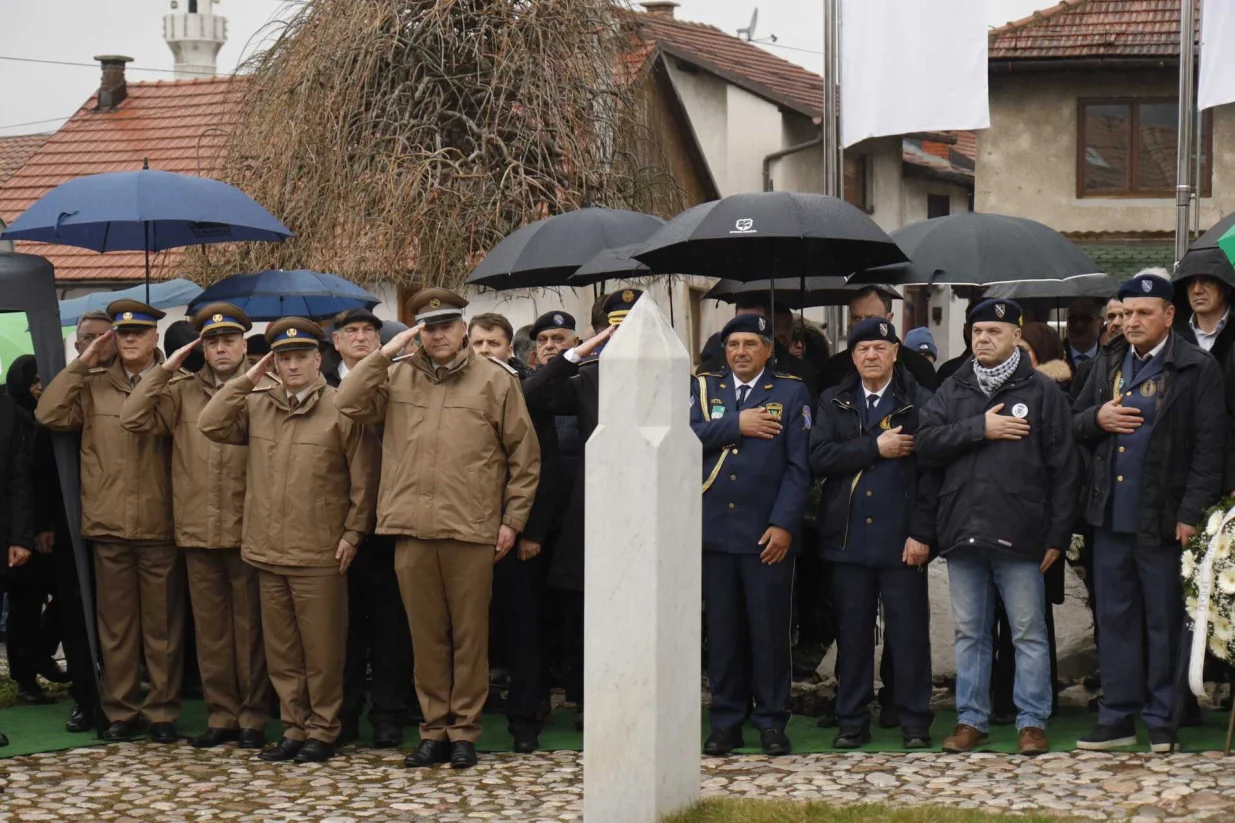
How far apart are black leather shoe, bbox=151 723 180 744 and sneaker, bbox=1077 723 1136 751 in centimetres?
442

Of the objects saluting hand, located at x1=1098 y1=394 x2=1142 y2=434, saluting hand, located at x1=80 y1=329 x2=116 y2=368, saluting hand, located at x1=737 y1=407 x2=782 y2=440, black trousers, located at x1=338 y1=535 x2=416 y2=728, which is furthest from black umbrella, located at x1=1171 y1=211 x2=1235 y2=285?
saluting hand, located at x1=80 y1=329 x2=116 y2=368

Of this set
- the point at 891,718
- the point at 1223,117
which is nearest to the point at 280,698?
the point at 891,718

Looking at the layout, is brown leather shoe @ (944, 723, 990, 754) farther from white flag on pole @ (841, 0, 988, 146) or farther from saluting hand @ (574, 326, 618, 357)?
white flag on pole @ (841, 0, 988, 146)

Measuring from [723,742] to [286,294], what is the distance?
197 inches

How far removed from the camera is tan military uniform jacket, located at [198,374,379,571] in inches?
331

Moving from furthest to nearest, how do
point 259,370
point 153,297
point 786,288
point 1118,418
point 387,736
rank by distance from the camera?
point 153,297
point 786,288
point 387,736
point 259,370
point 1118,418

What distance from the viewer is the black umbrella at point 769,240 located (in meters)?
8.73

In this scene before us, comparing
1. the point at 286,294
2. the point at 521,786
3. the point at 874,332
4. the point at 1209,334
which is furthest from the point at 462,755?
the point at 286,294

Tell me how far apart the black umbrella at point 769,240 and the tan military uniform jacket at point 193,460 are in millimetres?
2377

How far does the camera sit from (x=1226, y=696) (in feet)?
29.9

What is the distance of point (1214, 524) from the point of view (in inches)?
302

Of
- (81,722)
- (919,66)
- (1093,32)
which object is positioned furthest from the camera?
(1093,32)

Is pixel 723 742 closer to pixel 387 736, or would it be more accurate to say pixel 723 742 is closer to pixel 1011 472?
pixel 387 736

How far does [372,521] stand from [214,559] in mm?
940
